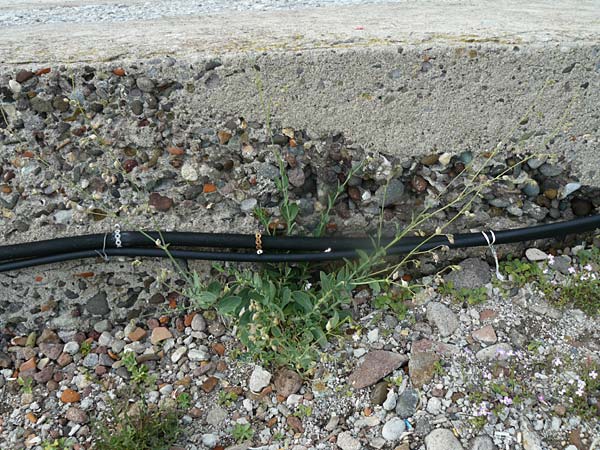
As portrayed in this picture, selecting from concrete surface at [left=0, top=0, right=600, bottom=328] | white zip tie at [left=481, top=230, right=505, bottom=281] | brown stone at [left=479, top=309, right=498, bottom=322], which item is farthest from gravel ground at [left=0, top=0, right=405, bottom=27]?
brown stone at [left=479, top=309, right=498, bottom=322]

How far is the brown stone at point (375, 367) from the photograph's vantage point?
2053 millimetres

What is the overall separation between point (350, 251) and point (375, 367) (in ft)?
1.46

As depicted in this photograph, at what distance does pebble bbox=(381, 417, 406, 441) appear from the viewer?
1909 millimetres

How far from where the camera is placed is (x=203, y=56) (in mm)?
2049

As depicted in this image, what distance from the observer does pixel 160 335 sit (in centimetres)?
232

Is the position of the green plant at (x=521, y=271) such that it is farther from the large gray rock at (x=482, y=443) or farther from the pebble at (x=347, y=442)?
the pebble at (x=347, y=442)

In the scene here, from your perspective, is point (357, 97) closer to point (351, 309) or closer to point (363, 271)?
point (363, 271)

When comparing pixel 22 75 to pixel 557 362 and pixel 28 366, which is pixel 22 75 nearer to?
pixel 28 366

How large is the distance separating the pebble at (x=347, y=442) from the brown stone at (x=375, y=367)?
0.59 feet

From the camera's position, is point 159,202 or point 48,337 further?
point 48,337

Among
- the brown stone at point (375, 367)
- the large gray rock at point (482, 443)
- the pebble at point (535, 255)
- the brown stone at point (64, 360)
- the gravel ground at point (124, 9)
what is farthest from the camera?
the gravel ground at point (124, 9)

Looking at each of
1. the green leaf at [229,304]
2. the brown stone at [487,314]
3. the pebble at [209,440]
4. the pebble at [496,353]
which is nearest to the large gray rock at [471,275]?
the brown stone at [487,314]

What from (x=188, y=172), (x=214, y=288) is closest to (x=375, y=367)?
(x=214, y=288)

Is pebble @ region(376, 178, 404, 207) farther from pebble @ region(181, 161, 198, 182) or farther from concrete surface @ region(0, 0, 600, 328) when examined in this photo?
pebble @ region(181, 161, 198, 182)
